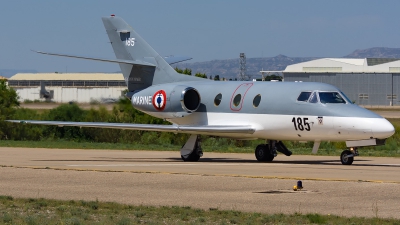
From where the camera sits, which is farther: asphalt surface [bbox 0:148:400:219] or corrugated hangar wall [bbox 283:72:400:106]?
corrugated hangar wall [bbox 283:72:400:106]

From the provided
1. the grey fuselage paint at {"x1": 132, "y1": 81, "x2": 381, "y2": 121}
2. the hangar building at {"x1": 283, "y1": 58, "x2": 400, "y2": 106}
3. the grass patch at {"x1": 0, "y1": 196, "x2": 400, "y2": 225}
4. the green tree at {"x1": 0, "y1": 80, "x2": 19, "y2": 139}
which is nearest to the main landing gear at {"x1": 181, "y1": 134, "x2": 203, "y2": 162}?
the grey fuselage paint at {"x1": 132, "y1": 81, "x2": 381, "y2": 121}

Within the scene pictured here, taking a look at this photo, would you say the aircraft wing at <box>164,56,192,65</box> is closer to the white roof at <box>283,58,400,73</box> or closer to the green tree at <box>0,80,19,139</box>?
the green tree at <box>0,80,19,139</box>

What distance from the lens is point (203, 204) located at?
16016mm

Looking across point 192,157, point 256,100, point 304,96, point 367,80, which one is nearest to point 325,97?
point 304,96

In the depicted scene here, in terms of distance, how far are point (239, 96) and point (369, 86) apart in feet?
296

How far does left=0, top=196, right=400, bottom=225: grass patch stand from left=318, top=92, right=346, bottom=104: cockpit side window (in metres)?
12.4

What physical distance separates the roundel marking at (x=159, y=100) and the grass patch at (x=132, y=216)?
47.6ft

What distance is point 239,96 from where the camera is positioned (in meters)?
29.0

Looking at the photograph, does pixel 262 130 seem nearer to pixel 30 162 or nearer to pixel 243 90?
pixel 243 90

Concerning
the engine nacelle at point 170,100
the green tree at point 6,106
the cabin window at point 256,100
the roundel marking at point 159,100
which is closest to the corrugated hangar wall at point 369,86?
the green tree at point 6,106

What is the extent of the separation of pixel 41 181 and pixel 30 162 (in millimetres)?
6816

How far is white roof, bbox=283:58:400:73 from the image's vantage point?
120 metres

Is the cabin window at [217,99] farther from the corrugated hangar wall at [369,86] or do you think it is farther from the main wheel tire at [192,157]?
the corrugated hangar wall at [369,86]

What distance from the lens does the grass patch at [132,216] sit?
13.5 m
